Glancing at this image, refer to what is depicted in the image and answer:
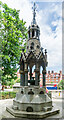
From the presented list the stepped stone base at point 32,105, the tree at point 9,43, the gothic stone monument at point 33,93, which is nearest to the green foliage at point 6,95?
the tree at point 9,43

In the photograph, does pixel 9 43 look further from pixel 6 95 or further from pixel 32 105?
pixel 32 105

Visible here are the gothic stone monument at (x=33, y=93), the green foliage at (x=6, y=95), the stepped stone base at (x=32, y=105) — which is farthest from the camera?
the green foliage at (x=6, y=95)

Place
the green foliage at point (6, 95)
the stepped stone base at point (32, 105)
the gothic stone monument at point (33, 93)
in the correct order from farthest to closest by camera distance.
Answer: the green foliage at point (6, 95), the gothic stone monument at point (33, 93), the stepped stone base at point (32, 105)

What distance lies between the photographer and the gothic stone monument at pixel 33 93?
7183 millimetres

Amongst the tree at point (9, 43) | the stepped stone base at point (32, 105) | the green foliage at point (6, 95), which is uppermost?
the tree at point (9, 43)

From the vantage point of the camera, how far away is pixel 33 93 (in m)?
7.95

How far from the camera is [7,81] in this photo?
52.9 feet

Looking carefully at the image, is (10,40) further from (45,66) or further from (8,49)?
(45,66)

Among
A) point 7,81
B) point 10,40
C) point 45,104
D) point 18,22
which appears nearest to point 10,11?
point 18,22

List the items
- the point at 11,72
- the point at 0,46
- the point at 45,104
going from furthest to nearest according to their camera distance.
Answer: the point at 11,72 → the point at 0,46 → the point at 45,104

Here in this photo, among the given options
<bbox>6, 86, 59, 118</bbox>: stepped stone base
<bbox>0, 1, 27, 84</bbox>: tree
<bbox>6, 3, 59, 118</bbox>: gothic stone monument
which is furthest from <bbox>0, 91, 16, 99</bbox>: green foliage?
<bbox>6, 86, 59, 118</bbox>: stepped stone base

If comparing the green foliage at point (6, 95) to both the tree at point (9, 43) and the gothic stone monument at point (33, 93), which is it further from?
the gothic stone monument at point (33, 93)

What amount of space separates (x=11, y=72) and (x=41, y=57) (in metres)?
8.89

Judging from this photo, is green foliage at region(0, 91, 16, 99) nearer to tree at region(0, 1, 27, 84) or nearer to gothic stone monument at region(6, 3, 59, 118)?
tree at region(0, 1, 27, 84)
